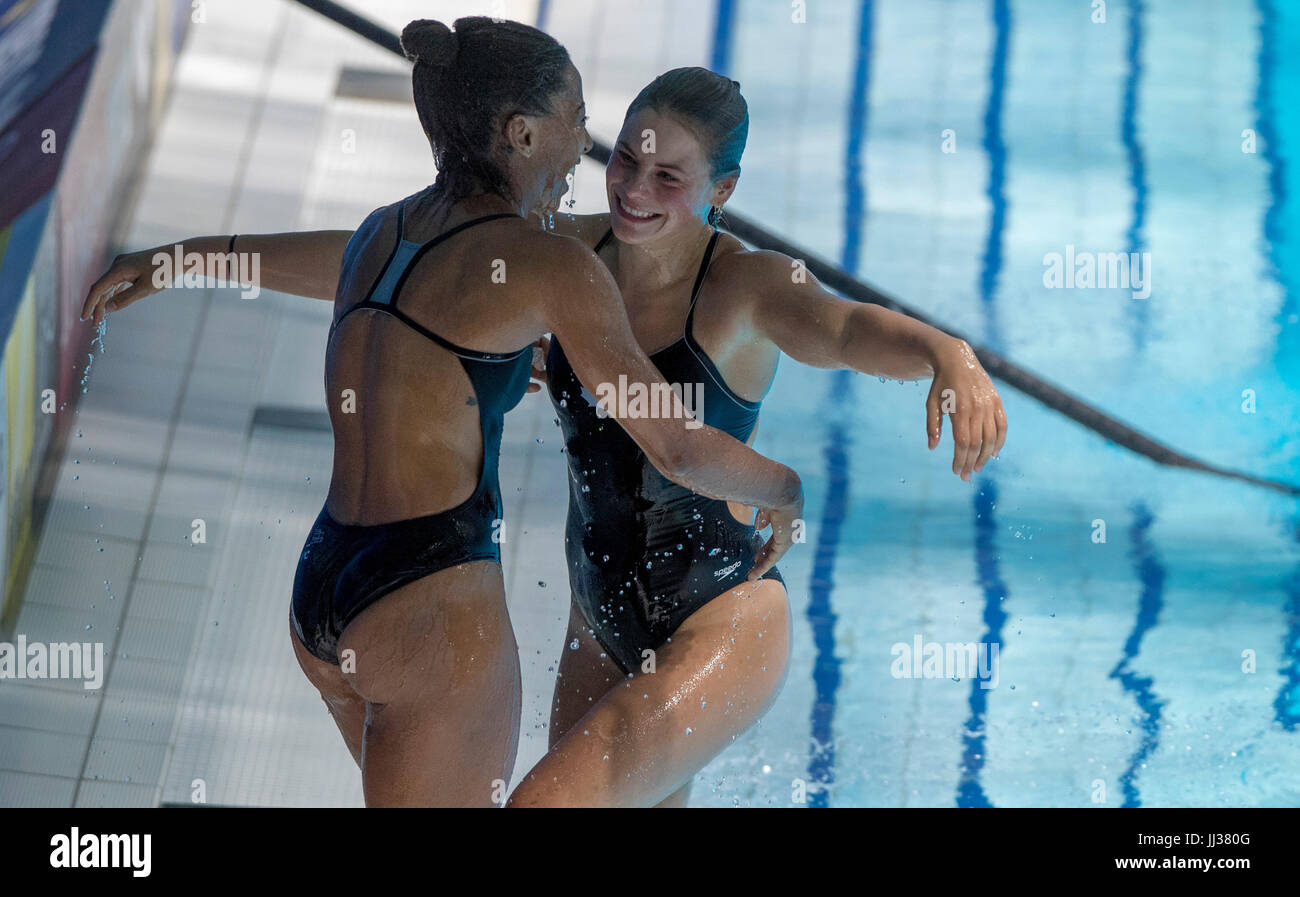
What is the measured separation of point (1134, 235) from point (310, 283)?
5.01 m

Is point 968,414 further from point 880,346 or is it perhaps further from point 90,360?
point 90,360

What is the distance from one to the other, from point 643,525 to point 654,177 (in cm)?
56

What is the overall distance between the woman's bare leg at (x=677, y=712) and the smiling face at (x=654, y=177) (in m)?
0.61

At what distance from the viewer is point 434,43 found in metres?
1.88

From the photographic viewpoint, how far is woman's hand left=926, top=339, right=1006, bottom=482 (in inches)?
74.6

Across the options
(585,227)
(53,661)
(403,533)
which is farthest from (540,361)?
(53,661)

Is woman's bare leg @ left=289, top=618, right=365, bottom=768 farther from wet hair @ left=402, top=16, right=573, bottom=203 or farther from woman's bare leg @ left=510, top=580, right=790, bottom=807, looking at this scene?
wet hair @ left=402, top=16, right=573, bottom=203

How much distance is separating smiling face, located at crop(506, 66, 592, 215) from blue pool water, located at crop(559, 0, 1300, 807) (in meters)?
1.92

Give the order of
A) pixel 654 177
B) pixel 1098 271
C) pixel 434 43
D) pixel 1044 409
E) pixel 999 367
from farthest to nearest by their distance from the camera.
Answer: pixel 1098 271
pixel 1044 409
pixel 999 367
pixel 654 177
pixel 434 43

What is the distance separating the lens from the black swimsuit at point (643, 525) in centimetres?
224

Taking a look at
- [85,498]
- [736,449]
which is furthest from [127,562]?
[736,449]

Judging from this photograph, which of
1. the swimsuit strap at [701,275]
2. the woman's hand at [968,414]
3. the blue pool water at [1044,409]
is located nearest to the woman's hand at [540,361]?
the swimsuit strap at [701,275]

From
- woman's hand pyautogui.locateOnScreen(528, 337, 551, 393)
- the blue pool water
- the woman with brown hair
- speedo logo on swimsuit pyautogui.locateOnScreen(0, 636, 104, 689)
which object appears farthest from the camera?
the blue pool water
